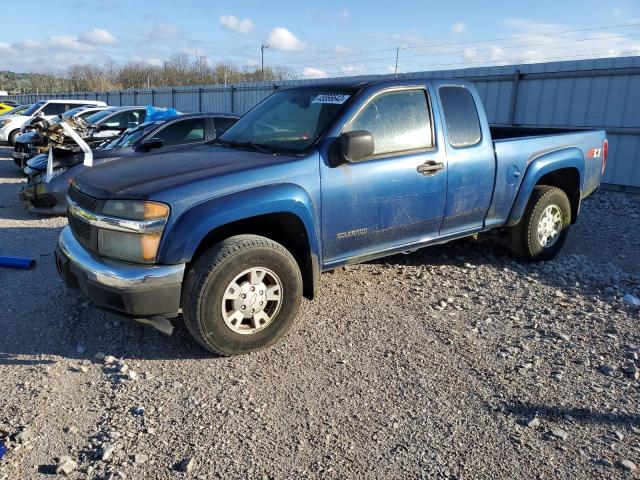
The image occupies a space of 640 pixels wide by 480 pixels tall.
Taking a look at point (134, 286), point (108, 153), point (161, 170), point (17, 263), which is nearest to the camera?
point (134, 286)

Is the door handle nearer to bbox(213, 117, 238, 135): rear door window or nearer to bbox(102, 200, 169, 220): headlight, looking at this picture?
bbox(102, 200, 169, 220): headlight

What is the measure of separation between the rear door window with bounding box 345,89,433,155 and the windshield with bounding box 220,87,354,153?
0.23 m

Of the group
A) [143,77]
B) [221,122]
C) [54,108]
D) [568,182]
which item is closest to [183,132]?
[221,122]

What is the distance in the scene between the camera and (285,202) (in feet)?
12.2

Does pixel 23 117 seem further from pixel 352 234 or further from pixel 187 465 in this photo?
pixel 187 465

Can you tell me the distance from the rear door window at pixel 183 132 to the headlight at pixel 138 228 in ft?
16.8

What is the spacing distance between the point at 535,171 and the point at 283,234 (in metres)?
2.82

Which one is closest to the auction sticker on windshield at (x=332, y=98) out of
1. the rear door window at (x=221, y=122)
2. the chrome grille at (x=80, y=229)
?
the chrome grille at (x=80, y=229)

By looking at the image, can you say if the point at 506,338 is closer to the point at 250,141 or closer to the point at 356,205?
the point at 356,205

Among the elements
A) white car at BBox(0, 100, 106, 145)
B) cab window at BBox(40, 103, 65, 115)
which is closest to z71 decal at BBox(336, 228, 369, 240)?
white car at BBox(0, 100, 106, 145)

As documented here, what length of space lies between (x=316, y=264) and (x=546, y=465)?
6.51ft

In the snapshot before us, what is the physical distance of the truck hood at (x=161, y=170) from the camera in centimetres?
353

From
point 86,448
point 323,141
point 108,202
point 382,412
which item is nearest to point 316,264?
point 323,141

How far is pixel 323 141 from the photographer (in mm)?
4047
